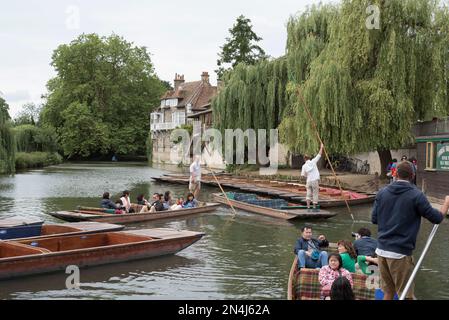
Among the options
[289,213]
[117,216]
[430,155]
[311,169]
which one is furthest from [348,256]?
[430,155]

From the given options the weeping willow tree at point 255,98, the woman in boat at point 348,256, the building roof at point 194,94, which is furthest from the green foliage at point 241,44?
the woman in boat at point 348,256

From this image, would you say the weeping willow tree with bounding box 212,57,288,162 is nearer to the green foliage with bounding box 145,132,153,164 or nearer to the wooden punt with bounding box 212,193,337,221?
the wooden punt with bounding box 212,193,337,221

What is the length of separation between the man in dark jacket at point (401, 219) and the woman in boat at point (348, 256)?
7.11ft

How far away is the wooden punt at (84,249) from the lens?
8.74 m

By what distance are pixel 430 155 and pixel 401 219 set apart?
1453 cm

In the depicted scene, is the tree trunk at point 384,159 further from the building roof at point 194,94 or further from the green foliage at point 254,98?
the building roof at point 194,94

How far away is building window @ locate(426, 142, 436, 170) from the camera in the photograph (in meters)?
18.5

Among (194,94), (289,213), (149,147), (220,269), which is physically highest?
(194,94)

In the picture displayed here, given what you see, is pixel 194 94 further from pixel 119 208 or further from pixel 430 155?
pixel 119 208

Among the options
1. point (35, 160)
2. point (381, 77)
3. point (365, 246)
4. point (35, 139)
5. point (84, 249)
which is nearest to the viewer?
point (365, 246)

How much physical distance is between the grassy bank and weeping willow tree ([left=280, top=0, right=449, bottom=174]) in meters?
27.3

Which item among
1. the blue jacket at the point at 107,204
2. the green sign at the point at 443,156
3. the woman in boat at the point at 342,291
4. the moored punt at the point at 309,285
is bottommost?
the moored punt at the point at 309,285

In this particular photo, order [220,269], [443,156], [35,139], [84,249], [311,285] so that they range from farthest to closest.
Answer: [35,139] → [443,156] → [220,269] → [84,249] → [311,285]

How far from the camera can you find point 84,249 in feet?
30.8
